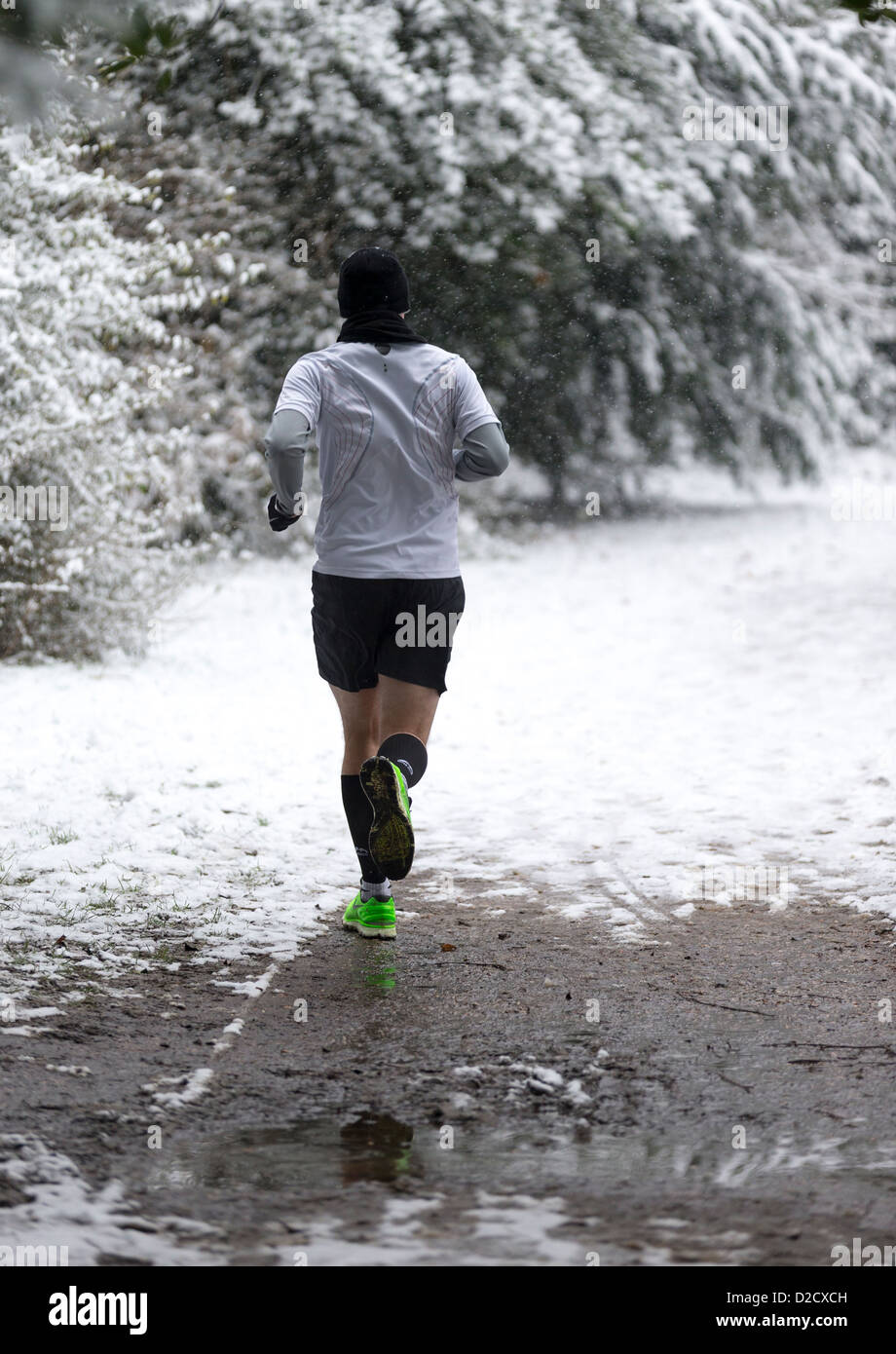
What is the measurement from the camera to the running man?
4352 millimetres

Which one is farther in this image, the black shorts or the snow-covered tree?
the snow-covered tree

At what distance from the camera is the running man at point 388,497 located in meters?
4.35

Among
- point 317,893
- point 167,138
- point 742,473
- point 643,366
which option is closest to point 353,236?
point 167,138

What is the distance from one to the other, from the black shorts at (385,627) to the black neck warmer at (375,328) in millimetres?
701

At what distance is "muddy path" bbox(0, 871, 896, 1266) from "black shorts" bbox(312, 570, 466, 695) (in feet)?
2.86

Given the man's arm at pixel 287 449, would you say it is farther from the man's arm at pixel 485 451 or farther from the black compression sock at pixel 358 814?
the black compression sock at pixel 358 814

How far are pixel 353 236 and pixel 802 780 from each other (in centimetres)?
1042

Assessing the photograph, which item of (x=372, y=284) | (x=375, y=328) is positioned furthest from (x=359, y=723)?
(x=372, y=284)

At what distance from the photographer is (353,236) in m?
15.9
